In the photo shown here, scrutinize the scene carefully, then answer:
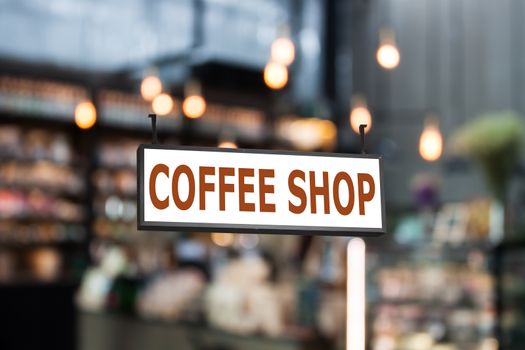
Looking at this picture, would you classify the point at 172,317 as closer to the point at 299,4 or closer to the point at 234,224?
the point at 234,224

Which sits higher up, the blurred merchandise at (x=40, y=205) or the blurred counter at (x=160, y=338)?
the blurred merchandise at (x=40, y=205)

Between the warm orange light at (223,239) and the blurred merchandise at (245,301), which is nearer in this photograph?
the blurred merchandise at (245,301)

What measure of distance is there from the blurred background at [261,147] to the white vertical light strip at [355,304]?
3.43 meters

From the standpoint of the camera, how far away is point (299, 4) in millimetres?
13156

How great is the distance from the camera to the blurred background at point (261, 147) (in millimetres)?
5770

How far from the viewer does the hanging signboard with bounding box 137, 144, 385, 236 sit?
1468mm

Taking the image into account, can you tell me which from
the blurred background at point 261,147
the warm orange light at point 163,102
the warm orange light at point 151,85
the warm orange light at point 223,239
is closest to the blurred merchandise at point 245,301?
the blurred background at point 261,147

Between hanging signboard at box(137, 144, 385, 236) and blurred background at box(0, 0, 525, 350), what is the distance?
3.42 meters

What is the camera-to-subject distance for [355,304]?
1.49m

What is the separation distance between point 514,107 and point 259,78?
359 cm

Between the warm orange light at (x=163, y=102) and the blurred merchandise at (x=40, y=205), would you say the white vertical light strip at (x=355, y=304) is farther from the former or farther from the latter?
the blurred merchandise at (x=40, y=205)

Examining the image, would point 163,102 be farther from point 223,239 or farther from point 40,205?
point 223,239

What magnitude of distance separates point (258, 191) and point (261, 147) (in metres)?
10.6

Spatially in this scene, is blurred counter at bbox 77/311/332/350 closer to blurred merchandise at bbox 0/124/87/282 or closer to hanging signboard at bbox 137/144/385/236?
blurred merchandise at bbox 0/124/87/282
